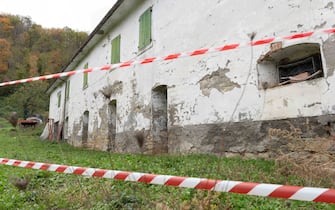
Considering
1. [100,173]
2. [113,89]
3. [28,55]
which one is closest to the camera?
[100,173]

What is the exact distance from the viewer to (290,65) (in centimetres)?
526

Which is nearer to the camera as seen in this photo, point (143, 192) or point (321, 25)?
point (143, 192)

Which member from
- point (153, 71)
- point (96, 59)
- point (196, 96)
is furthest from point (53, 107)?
point (196, 96)

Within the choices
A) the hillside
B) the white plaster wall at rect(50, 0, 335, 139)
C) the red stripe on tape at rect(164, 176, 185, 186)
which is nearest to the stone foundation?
the white plaster wall at rect(50, 0, 335, 139)

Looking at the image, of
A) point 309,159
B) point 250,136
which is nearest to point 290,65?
point 250,136

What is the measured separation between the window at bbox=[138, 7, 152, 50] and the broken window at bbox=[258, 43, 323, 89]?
3.95m

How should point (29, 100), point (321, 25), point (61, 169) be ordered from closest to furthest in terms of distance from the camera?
point (61, 169)
point (321, 25)
point (29, 100)

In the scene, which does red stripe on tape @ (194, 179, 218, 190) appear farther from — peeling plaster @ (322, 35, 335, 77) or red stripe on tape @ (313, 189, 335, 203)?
peeling plaster @ (322, 35, 335, 77)

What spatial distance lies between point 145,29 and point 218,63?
3420mm

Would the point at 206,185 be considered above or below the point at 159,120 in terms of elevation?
below

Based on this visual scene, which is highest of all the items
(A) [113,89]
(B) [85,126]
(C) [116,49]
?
(C) [116,49]

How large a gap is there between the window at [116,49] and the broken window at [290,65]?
6148 millimetres

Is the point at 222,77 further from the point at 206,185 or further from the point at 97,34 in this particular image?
the point at 97,34

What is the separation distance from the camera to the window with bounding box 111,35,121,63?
10.1 meters
